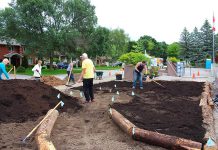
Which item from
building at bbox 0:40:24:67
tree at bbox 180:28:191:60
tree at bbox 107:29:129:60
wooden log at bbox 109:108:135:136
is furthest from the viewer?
tree at bbox 107:29:129:60

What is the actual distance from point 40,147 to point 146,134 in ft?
6.71

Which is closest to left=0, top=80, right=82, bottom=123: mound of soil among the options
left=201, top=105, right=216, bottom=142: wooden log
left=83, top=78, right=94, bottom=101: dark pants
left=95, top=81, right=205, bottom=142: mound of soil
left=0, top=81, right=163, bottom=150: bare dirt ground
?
left=0, top=81, right=163, bottom=150: bare dirt ground

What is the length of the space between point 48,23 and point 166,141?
39942 millimetres

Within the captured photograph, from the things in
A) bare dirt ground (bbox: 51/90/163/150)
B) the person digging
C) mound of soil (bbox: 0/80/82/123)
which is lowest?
bare dirt ground (bbox: 51/90/163/150)

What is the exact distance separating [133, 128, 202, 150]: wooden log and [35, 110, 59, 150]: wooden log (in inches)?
68.6

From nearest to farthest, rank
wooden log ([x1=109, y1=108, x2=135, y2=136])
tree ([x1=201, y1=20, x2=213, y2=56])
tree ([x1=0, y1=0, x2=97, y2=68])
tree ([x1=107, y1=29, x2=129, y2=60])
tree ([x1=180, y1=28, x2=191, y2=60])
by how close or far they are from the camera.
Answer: wooden log ([x1=109, y1=108, x2=135, y2=136])
tree ([x1=0, y1=0, x2=97, y2=68])
tree ([x1=201, y1=20, x2=213, y2=56])
tree ([x1=180, y1=28, x2=191, y2=60])
tree ([x1=107, y1=29, x2=129, y2=60])

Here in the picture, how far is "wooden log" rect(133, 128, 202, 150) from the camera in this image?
545cm

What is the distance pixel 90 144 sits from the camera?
600 cm

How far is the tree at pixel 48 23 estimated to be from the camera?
41656mm

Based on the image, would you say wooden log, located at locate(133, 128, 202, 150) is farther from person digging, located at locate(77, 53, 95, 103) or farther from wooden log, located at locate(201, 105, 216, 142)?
person digging, located at locate(77, 53, 95, 103)

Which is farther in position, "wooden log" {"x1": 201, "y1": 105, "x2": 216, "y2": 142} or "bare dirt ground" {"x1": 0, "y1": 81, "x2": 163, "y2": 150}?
"wooden log" {"x1": 201, "y1": 105, "x2": 216, "y2": 142}

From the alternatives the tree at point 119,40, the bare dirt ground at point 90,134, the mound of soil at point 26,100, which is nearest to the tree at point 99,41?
the mound of soil at point 26,100

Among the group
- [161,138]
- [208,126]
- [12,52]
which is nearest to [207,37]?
[12,52]

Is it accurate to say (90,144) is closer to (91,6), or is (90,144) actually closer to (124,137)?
(124,137)
